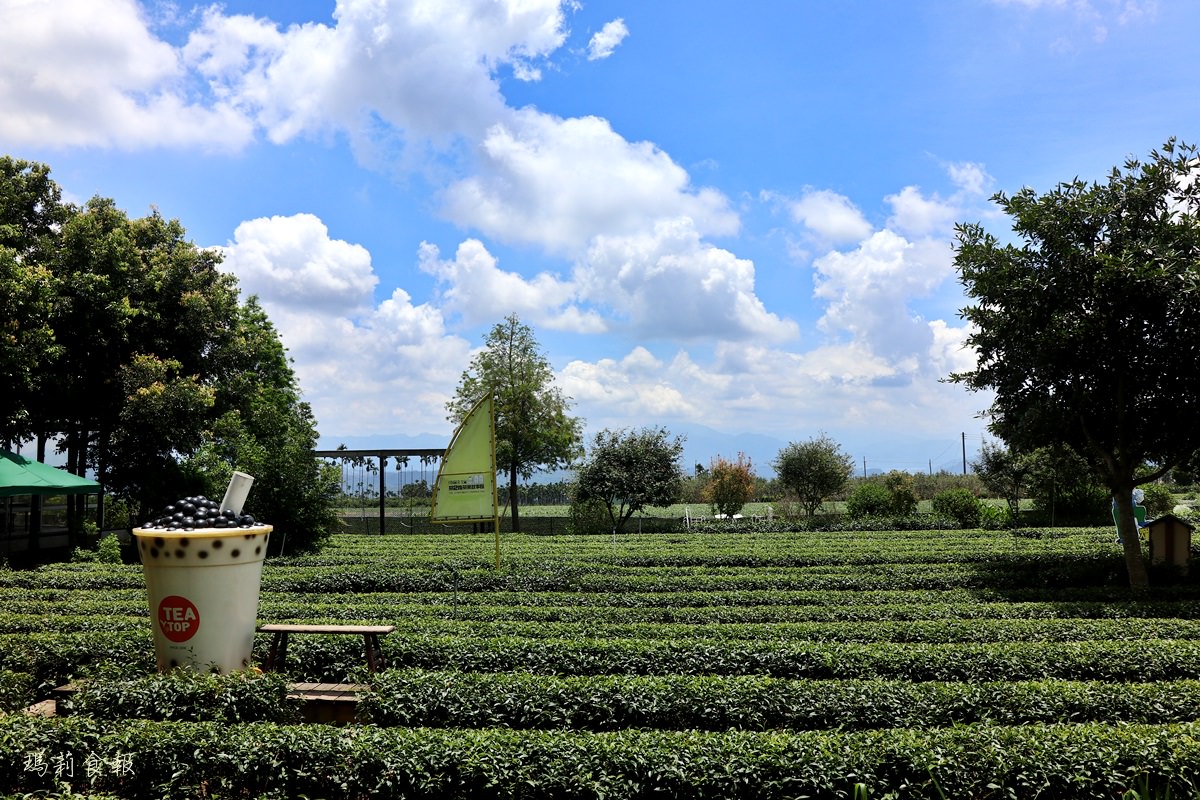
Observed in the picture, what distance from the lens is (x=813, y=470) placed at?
113 ft

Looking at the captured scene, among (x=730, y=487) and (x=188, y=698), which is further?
(x=730, y=487)

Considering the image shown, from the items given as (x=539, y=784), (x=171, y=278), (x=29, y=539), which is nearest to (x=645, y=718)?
(x=539, y=784)

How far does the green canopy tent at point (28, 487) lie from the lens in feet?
60.3

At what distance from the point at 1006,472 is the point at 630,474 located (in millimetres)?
16359

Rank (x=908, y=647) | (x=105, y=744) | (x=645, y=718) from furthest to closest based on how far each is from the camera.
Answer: (x=908, y=647) → (x=645, y=718) → (x=105, y=744)

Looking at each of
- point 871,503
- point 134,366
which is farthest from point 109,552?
point 871,503

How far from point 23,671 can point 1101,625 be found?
12964 mm

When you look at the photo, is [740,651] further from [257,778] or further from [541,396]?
[541,396]

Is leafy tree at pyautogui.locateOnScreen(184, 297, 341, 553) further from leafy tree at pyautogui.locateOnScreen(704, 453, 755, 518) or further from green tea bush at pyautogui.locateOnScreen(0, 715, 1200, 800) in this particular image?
leafy tree at pyautogui.locateOnScreen(704, 453, 755, 518)

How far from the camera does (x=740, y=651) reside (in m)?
8.42

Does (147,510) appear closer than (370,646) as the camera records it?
No

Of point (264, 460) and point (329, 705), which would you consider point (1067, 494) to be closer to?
point (264, 460)

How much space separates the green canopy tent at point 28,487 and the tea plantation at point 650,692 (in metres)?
4.85

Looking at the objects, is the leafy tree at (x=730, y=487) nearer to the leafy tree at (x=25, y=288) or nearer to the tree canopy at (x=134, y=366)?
the tree canopy at (x=134, y=366)
